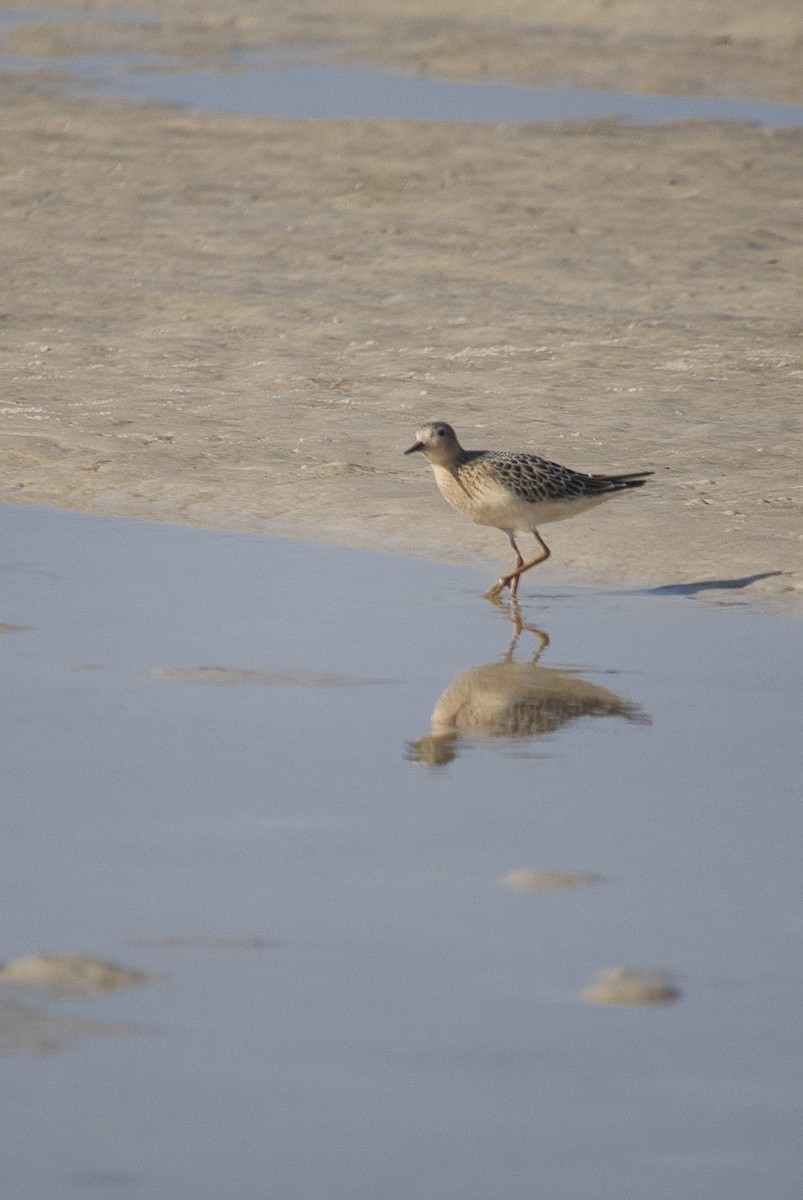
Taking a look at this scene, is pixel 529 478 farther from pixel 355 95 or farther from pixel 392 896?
pixel 355 95

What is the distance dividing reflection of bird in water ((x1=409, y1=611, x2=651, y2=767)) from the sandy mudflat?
1682 millimetres

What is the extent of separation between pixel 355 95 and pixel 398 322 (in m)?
10.8

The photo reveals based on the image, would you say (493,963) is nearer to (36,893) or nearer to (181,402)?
(36,893)

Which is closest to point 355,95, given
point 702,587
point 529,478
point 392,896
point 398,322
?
point 398,322

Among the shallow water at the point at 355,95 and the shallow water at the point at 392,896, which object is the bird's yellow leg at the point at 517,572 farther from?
the shallow water at the point at 355,95

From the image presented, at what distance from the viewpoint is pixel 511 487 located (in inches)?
333

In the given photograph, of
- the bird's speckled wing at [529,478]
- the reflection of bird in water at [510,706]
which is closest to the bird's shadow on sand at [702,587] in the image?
the bird's speckled wing at [529,478]

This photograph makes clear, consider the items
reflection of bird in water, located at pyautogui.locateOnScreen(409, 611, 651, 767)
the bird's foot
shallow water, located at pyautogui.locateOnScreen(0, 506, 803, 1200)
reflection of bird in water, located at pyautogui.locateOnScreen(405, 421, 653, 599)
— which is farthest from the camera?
reflection of bird in water, located at pyautogui.locateOnScreen(405, 421, 653, 599)

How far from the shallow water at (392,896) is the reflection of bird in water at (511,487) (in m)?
0.68

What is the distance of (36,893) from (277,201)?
1285cm

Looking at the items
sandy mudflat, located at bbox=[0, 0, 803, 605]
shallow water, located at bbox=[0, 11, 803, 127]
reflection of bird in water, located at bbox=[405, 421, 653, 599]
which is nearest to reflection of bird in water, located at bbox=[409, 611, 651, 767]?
reflection of bird in water, located at bbox=[405, 421, 653, 599]

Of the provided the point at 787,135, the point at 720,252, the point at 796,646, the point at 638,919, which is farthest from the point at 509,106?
the point at 638,919

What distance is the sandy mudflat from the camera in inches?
384

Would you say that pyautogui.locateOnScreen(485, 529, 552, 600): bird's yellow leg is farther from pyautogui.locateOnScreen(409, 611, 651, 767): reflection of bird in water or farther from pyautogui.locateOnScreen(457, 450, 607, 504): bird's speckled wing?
pyautogui.locateOnScreen(409, 611, 651, 767): reflection of bird in water
